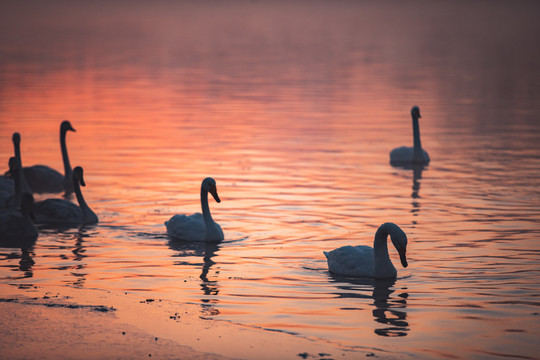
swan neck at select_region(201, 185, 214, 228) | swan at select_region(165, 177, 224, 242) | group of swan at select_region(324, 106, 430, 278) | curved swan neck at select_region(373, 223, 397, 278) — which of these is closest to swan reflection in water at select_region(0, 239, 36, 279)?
swan at select_region(165, 177, 224, 242)

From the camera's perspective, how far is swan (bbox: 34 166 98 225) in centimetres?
1745

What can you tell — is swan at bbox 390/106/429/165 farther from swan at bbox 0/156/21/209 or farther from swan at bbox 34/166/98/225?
swan at bbox 0/156/21/209

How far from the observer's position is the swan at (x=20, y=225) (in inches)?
634

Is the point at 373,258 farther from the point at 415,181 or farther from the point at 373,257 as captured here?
the point at 415,181

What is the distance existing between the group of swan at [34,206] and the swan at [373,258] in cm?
520

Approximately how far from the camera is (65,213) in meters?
17.5

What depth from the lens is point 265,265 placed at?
14.4 meters

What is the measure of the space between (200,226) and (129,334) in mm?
5837

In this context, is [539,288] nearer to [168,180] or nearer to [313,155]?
[168,180]

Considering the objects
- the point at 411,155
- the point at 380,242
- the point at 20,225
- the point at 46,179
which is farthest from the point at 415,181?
the point at 20,225

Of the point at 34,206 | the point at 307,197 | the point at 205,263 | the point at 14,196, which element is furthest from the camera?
the point at 307,197

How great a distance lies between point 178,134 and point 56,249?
15440 mm

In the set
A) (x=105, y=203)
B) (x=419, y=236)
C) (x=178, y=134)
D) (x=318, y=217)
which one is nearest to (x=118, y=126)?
(x=178, y=134)

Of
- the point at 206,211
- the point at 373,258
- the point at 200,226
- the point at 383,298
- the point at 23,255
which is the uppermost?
the point at 206,211
